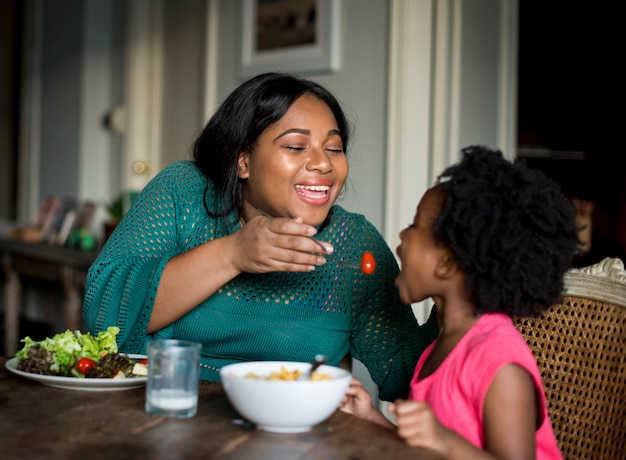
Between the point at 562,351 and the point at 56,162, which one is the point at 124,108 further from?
the point at 562,351

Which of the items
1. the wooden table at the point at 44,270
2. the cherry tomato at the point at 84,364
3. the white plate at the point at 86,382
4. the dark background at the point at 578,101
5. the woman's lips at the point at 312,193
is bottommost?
the wooden table at the point at 44,270

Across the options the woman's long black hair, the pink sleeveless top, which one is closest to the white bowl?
the pink sleeveless top

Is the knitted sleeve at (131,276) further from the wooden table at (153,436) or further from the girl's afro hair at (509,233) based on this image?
the girl's afro hair at (509,233)

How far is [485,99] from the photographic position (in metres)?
3.19

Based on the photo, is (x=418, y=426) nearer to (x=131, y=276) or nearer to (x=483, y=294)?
(x=483, y=294)

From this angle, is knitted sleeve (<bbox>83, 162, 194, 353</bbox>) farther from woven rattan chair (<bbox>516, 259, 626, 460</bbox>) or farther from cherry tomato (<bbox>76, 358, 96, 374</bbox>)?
woven rattan chair (<bbox>516, 259, 626, 460</bbox>)

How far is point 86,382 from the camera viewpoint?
1277mm

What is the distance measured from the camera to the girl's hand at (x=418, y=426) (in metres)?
1.06

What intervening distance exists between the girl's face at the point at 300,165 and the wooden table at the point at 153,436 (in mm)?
596

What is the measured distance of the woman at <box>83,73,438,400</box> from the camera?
1625 millimetres

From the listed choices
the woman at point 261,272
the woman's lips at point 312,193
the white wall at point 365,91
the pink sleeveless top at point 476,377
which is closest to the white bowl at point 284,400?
the pink sleeveless top at point 476,377

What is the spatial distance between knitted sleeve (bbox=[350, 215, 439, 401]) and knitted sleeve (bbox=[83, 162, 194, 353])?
1.53 ft

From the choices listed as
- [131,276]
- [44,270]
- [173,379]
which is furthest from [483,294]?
[44,270]

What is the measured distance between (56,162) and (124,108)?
0.79 m
